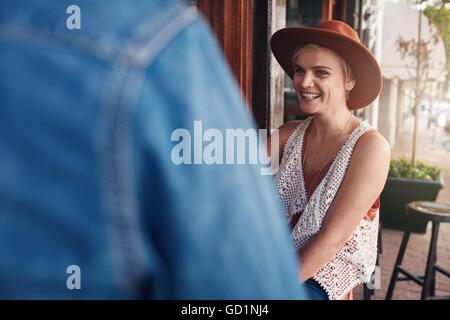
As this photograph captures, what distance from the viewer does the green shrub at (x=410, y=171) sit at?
4.83 meters

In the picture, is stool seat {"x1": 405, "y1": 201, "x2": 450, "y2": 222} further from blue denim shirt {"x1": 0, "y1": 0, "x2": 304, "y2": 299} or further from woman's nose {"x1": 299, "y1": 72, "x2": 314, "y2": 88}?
blue denim shirt {"x1": 0, "y1": 0, "x2": 304, "y2": 299}

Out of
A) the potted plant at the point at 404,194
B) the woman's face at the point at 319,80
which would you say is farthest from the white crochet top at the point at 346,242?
the potted plant at the point at 404,194

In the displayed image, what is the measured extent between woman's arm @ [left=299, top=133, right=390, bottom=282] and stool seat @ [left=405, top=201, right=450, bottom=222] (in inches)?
52.1

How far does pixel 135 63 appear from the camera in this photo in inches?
12.0

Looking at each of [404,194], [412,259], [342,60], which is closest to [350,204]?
[342,60]

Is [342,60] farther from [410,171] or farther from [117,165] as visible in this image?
[410,171]

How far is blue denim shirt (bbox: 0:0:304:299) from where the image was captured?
30cm

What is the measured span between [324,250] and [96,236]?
1208 millimetres

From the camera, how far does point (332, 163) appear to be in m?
1.61

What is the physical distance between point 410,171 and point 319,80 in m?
3.75

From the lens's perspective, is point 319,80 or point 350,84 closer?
point 319,80

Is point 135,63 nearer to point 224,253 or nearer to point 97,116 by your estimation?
point 97,116
